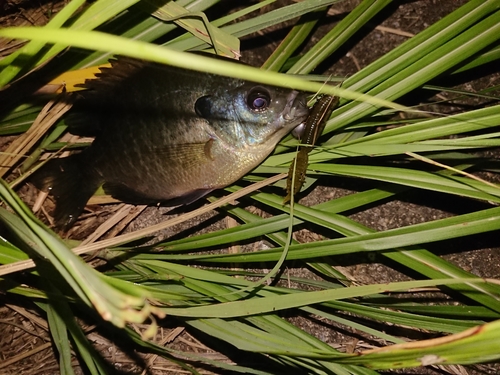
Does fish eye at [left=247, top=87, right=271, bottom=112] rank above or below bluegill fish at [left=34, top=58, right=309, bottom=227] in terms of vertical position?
above

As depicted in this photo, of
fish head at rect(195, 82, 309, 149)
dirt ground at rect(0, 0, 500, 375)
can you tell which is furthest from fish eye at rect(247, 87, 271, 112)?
dirt ground at rect(0, 0, 500, 375)

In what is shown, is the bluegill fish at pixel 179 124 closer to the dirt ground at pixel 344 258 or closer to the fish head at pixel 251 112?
the fish head at pixel 251 112

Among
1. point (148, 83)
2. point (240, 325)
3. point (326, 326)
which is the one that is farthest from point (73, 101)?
point (326, 326)

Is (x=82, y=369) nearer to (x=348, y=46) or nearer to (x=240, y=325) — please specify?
(x=240, y=325)

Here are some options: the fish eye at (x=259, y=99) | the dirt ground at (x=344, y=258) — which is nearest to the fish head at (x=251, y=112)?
the fish eye at (x=259, y=99)

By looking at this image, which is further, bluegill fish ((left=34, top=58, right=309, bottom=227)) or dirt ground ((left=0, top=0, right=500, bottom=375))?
dirt ground ((left=0, top=0, right=500, bottom=375))

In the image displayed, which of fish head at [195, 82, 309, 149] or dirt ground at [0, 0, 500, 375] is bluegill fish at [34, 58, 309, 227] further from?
dirt ground at [0, 0, 500, 375]
